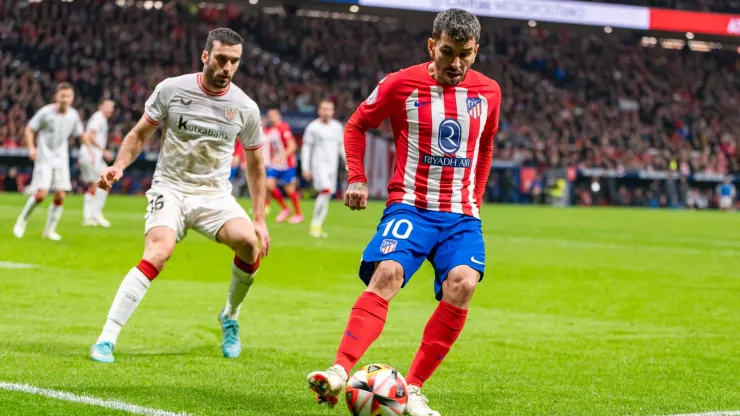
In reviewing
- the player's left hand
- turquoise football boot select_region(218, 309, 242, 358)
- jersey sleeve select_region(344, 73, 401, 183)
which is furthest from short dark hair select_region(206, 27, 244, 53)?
turquoise football boot select_region(218, 309, 242, 358)

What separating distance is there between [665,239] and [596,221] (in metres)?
7.46

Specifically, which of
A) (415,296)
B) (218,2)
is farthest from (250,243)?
(218,2)

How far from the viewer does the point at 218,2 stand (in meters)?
47.8

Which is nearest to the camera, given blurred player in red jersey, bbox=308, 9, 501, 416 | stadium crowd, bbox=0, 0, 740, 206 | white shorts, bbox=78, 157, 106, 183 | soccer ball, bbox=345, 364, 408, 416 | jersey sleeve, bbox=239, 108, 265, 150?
soccer ball, bbox=345, 364, 408, 416

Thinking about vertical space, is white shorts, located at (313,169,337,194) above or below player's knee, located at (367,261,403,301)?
below

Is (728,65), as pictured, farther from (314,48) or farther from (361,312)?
(361,312)

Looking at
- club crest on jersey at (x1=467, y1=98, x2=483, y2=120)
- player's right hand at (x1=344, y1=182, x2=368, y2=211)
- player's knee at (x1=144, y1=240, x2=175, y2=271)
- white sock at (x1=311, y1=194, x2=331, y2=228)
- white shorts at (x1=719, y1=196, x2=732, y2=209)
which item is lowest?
white shorts at (x1=719, y1=196, x2=732, y2=209)

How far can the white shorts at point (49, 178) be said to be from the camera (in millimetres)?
16547

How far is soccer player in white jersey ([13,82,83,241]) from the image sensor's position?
54.1 feet

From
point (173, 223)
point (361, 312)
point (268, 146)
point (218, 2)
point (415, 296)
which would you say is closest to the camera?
point (361, 312)

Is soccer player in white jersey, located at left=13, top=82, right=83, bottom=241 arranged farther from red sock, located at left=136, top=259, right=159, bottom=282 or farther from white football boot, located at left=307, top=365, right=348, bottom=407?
white football boot, located at left=307, top=365, right=348, bottom=407

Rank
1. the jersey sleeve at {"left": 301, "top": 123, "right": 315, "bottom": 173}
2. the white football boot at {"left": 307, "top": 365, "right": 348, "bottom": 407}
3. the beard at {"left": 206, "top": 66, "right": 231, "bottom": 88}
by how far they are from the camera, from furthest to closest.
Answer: the jersey sleeve at {"left": 301, "top": 123, "right": 315, "bottom": 173}
the beard at {"left": 206, "top": 66, "right": 231, "bottom": 88}
the white football boot at {"left": 307, "top": 365, "right": 348, "bottom": 407}

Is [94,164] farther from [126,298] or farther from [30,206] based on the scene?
[126,298]

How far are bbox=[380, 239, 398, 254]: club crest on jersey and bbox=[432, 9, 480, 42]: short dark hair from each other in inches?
43.9
